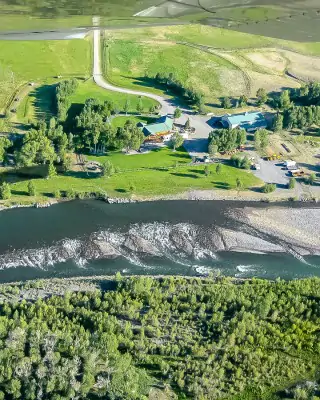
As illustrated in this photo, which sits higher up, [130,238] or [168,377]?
[130,238]

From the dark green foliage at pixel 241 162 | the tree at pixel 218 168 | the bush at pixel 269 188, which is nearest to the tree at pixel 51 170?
the tree at pixel 218 168

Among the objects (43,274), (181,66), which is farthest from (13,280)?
(181,66)

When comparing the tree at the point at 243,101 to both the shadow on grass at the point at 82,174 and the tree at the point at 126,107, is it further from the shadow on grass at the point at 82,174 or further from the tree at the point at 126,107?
the shadow on grass at the point at 82,174

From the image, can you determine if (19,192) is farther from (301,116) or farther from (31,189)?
(301,116)

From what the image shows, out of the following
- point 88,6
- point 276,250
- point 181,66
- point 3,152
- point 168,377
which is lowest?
point 168,377

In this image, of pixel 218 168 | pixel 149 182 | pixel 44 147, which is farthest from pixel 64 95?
pixel 218 168

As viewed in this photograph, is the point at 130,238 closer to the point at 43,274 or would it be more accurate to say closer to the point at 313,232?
the point at 43,274

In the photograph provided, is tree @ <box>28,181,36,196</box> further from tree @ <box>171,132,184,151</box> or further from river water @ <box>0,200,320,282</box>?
tree @ <box>171,132,184,151</box>
